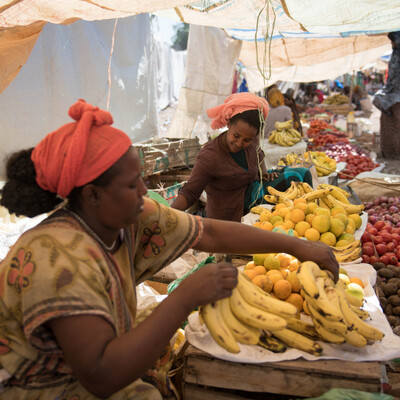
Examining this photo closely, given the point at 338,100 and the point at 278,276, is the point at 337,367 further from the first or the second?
the point at 338,100

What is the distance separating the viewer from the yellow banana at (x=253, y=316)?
1.67m

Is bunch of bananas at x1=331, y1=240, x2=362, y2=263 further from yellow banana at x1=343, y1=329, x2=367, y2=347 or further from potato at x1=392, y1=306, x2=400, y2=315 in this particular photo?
yellow banana at x1=343, y1=329, x2=367, y2=347

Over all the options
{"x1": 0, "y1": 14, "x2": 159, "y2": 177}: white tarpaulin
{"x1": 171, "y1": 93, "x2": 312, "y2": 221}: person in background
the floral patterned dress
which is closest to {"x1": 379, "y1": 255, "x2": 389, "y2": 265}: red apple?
{"x1": 171, "y1": 93, "x2": 312, "y2": 221}: person in background

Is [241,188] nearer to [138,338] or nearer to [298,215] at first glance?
[298,215]

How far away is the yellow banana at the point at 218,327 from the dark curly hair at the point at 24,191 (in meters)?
0.72

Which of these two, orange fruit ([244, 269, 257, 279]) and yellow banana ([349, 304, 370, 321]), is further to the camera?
orange fruit ([244, 269, 257, 279])

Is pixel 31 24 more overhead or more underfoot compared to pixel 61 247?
more overhead

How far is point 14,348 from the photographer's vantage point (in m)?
1.44

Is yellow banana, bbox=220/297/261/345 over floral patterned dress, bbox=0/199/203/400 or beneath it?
beneath

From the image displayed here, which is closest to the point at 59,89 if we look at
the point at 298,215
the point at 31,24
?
the point at 31,24

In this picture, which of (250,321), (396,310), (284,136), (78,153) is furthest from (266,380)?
(284,136)

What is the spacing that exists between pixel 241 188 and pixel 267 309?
2.31 m

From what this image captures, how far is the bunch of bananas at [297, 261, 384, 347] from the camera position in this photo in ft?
5.74

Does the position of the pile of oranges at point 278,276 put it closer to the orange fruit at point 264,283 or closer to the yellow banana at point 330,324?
the orange fruit at point 264,283
